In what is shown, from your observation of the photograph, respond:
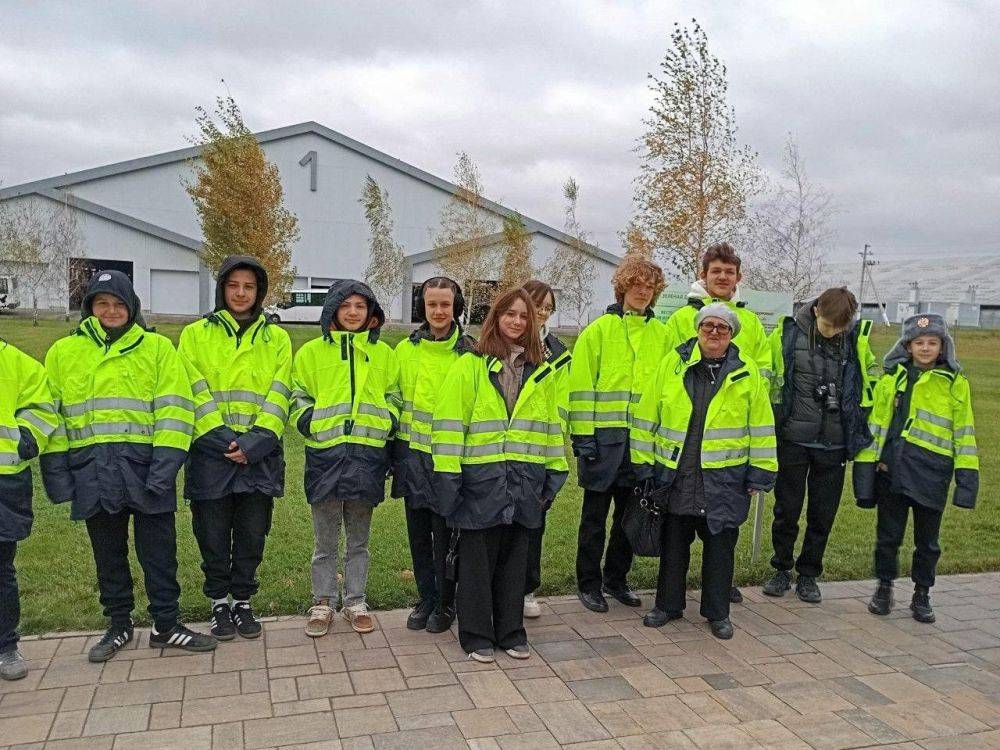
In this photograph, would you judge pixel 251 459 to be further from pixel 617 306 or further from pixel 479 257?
pixel 479 257

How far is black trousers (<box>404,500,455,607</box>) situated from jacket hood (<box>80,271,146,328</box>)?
73.9 inches

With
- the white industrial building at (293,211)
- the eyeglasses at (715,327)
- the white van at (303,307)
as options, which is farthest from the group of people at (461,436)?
the white van at (303,307)

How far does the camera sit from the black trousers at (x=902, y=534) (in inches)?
213

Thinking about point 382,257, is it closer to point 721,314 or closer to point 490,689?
point 721,314

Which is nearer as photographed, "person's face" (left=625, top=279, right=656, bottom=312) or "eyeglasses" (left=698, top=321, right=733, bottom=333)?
"eyeglasses" (left=698, top=321, right=733, bottom=333)

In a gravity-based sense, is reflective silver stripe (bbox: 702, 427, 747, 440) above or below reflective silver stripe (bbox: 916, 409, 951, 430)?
below

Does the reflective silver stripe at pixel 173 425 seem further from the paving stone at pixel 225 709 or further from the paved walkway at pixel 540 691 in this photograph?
the paving stone at pixel 225 709

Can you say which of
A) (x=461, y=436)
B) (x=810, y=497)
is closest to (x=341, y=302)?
(x=461, y=436)

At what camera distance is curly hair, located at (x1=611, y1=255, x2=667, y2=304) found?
16.6 feet

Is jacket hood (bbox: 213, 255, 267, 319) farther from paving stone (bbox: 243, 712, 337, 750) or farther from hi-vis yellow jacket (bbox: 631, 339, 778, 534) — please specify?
hi-vis yellow jacket (bbox: 631, 339, 778, 534)

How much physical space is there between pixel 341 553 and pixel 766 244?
15.9 metres

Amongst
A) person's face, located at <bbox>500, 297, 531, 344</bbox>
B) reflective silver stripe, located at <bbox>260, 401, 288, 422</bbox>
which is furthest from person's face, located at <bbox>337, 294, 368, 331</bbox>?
person's face, located at <bbox>500, 297, 531, 344</bbox>

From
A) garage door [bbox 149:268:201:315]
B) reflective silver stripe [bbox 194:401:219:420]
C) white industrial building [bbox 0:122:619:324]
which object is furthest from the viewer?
garage door [bbox 149:268:201:315]

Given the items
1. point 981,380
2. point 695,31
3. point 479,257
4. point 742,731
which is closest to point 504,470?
point 742,731
